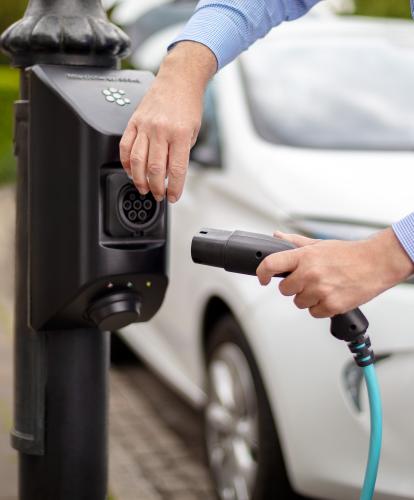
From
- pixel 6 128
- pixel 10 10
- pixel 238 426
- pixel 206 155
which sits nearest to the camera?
pixel 238 426

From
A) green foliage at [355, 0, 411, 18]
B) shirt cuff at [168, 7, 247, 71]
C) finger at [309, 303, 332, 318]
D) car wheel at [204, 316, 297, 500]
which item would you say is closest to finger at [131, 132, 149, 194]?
shirt cuff at [168, 7, 247, 71]

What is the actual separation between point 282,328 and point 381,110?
1159 mm

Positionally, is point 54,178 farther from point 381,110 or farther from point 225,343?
point 381,110

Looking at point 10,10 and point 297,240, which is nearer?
point 297,240

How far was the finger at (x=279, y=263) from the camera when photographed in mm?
1491

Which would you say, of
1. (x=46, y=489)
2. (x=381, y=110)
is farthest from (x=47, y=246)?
(x=381, y=110)

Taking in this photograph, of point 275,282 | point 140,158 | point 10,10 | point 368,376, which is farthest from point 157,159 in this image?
point 10,10

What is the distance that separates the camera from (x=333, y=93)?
3688 millimetres

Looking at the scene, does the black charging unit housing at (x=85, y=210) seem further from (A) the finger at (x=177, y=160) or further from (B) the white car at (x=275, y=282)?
(B) the white car at (x=275, y=282)

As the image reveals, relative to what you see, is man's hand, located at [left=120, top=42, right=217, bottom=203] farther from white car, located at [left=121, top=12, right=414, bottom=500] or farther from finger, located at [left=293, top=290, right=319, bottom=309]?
white car, located at [left=121, top=12, right=414, bottom=500]

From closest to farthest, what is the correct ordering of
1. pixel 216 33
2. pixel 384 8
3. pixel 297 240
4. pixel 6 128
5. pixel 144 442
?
1. pixel 297 240
2. pixel 216 33
3. pixel 144 442
4. pixel 6 128
5. pixel 384 8

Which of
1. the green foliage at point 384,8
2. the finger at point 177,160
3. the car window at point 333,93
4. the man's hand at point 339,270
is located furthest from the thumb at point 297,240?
the green foliage at point 384,8

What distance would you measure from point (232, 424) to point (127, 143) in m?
1.84

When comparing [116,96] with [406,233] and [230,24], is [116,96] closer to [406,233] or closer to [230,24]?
[230,24]
